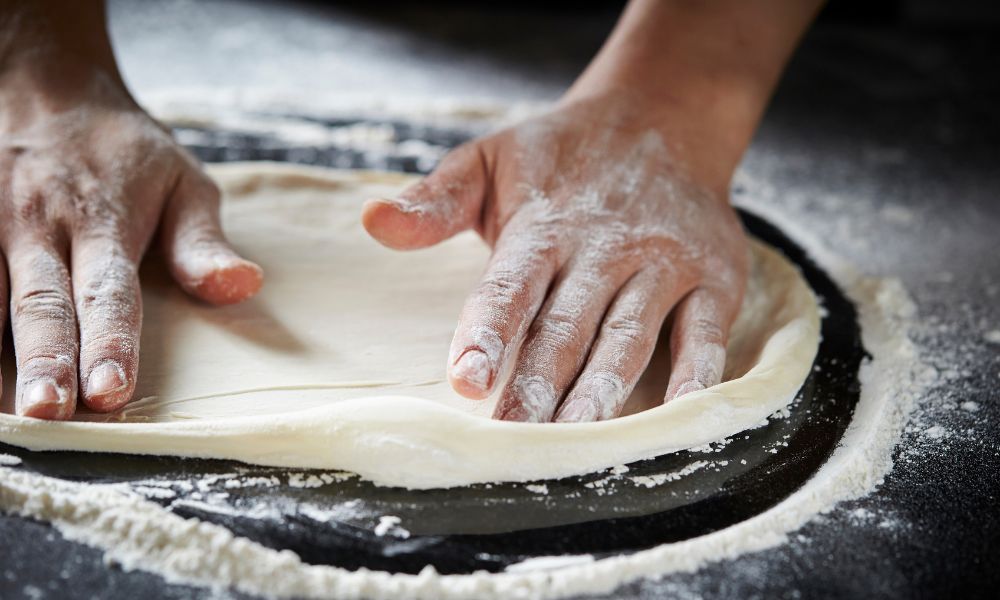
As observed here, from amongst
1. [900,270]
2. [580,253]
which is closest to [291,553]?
[580,253]

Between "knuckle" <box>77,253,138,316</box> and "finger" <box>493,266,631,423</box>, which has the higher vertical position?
"finger" <box>493,266,631,423</box>

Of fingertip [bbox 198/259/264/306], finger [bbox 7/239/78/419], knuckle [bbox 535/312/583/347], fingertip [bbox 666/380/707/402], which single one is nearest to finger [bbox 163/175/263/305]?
fingertip [bbox 198/259/264/306]

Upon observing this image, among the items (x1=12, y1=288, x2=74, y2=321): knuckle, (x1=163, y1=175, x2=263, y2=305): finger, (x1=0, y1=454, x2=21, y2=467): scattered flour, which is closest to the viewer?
(x1=0, y1=454, x2=21, y2=467): scattered flour

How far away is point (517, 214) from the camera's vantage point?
1.10 meters

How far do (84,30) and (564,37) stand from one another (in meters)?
1.50

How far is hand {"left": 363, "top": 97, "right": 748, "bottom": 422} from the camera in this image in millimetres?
917

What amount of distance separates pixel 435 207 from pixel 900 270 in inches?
31.3

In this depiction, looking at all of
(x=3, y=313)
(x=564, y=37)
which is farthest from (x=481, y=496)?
(x=564, y=37)

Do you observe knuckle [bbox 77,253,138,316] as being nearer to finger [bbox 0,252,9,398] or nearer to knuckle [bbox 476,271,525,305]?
finger [bbox 0,252,9,398]

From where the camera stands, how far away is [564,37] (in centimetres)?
253

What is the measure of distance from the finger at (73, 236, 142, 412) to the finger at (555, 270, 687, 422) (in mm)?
450

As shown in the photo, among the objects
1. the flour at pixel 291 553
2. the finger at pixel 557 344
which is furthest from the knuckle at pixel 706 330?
the flour at pixel 291 553

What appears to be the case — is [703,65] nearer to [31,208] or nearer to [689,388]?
[689,388]

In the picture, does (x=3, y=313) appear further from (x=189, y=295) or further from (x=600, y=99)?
(x=600, y=99)
